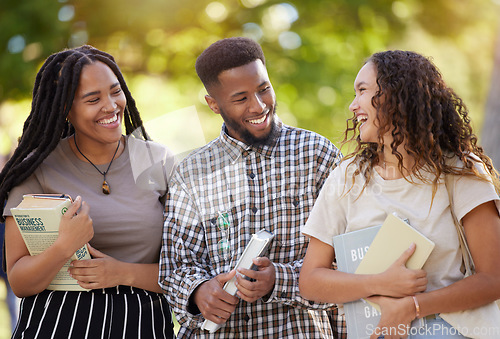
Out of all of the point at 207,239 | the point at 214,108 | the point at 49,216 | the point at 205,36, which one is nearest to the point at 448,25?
the point at 205,36

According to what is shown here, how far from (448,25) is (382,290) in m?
5.57

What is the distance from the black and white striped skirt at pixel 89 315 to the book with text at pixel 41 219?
7.9 inches

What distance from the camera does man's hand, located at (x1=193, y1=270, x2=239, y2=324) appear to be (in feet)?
8.12

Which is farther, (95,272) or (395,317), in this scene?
(95,272)

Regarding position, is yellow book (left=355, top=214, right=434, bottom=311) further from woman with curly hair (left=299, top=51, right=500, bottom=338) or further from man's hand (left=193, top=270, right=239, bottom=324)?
man's hand (left=193, top=270, right=239, bottom=324)

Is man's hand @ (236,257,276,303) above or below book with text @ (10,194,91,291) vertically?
below

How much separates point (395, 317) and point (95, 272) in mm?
1263

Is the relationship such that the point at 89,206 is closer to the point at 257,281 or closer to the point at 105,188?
the point at 105,188

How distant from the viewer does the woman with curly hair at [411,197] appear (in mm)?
2066

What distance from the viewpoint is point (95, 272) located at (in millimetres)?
2506

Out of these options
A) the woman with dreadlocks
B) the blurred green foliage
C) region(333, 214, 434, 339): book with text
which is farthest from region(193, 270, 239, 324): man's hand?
the blurred green foliage

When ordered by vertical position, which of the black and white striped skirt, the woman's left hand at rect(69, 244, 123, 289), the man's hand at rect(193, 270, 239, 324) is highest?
the woman's left hand at rect(69, 244, 123, 289)

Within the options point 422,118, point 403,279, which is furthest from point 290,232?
point 422,118

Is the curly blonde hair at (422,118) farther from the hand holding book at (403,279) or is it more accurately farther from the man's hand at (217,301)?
the man's hand at (217,301)
